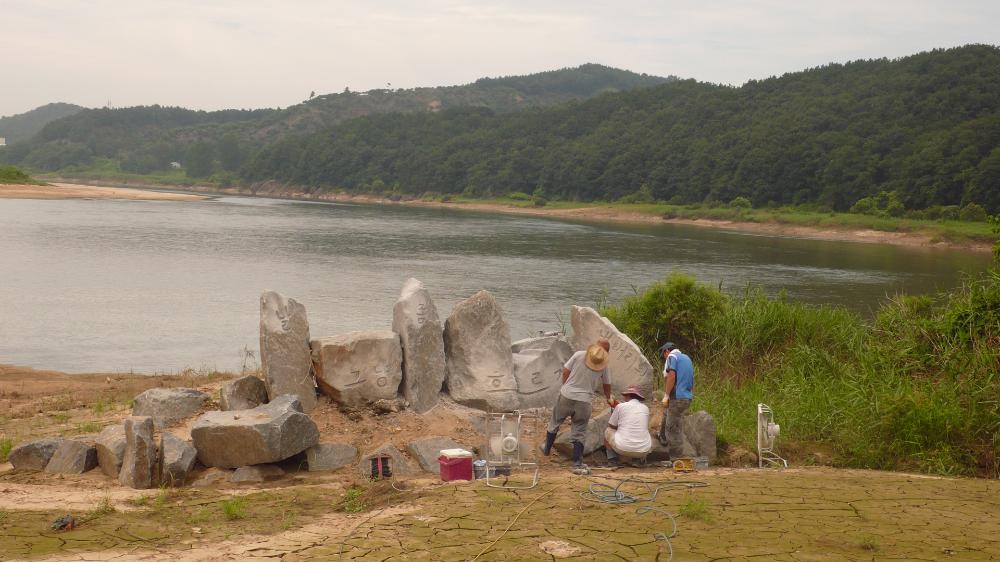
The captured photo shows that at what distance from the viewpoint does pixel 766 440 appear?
10562 mm

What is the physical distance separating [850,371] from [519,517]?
7432mm

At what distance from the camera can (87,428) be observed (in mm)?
10844

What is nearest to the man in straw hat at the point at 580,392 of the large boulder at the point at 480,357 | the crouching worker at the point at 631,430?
the crouching worker at the point at 631,430

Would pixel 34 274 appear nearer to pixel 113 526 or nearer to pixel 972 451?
pixel 113 526

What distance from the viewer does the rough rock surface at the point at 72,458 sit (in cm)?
944

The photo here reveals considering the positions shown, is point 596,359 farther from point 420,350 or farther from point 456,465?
point 420,350

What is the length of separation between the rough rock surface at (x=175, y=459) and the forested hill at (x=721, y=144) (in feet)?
182

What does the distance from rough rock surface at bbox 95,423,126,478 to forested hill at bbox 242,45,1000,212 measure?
2189 inches

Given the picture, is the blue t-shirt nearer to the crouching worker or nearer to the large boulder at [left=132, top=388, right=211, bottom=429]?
the crouching worker

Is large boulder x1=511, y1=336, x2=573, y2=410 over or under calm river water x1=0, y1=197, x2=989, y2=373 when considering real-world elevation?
over

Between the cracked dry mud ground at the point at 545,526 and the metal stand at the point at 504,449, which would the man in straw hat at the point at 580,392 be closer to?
the metal stand at the point at 504,449

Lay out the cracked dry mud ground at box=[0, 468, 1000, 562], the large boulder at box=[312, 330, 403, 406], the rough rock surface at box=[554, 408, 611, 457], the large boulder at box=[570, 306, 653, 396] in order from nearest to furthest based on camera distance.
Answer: the cracked dry mud ground at box=[0, 468, 1000, 562] → the rough rock surface at box=[554, 408, 611, 457] → the large boulder at box=[312, 330, 403, 406] → the large boulder at box=[570, 306, 653, 396]

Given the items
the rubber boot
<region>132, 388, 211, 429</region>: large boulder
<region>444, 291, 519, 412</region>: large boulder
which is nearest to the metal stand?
the rubber boot

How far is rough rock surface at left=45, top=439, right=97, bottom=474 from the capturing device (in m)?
9.44
